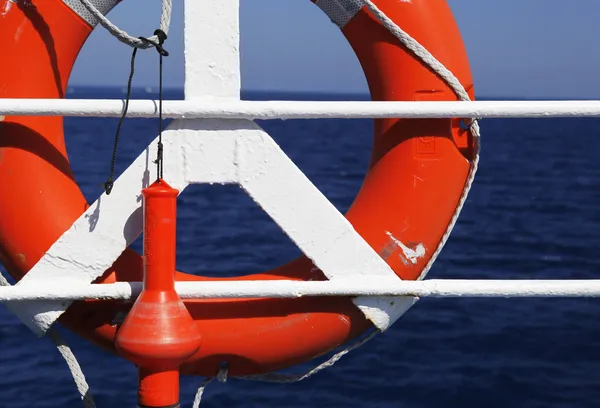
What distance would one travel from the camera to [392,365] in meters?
4.42

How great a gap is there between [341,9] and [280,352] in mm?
681

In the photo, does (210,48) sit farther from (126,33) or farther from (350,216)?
(350,216)

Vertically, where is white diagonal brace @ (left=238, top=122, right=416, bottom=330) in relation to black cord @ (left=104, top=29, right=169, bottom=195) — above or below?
below

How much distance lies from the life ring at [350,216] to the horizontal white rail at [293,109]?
0.66 feet

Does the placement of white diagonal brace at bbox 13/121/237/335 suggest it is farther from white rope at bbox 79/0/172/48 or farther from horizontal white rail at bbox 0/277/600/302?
white rope at bbox 79/0/172/48

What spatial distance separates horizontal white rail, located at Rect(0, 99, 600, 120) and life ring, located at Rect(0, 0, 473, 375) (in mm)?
200

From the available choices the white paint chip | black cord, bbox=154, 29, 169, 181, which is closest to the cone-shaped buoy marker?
black cord, bbox=154, 29, 169, 181

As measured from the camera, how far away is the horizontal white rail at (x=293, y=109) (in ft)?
5.33

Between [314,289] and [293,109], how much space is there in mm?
326

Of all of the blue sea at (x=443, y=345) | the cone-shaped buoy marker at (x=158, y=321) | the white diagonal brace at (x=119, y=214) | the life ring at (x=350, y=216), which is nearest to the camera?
the cone-shaped buoy marker at (x=158, y=321)

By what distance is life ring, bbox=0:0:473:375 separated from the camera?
72.2 inches

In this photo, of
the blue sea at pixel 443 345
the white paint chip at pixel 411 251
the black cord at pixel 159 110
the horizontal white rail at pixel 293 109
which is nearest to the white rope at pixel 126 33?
the black cord at pixel 159 110

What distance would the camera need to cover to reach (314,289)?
5.72 ft

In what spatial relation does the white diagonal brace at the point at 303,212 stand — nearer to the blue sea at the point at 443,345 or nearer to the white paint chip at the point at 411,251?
the white paint chip at the point at 411,251
